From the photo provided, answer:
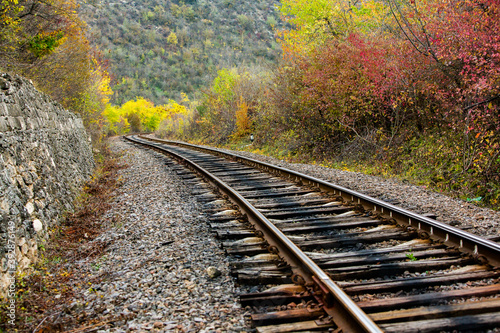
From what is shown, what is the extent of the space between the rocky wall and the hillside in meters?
62.8

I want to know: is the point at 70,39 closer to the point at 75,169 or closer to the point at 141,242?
the point at 75,169

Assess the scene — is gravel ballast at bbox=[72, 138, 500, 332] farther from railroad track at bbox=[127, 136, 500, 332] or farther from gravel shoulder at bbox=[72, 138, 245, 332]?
railroad track at bbox=[127, 136, 500, 332]

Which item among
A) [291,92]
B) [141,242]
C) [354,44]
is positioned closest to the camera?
[141,242]

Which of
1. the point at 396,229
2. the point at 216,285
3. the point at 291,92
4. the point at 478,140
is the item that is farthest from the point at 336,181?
the point at 291,92

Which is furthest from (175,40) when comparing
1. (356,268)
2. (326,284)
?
(326,284)

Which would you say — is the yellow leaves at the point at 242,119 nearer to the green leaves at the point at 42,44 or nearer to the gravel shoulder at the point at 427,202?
Result: the green leaves at the point at 42,44

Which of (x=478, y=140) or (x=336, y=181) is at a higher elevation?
(x=478, y=140)

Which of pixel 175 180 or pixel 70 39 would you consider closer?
pixel 175 180

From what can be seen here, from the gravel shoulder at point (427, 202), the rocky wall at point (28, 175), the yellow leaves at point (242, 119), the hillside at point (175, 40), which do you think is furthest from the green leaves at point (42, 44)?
the hillside at point (175, 40)

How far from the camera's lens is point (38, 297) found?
4.05 m

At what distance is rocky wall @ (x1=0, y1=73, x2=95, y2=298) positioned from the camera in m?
4.49

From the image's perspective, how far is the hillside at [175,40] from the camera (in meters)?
80.1

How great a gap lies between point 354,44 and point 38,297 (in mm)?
11231

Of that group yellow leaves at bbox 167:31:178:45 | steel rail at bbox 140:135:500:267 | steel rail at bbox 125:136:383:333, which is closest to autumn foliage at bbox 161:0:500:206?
steel rail at bbox 140:135:500:267
